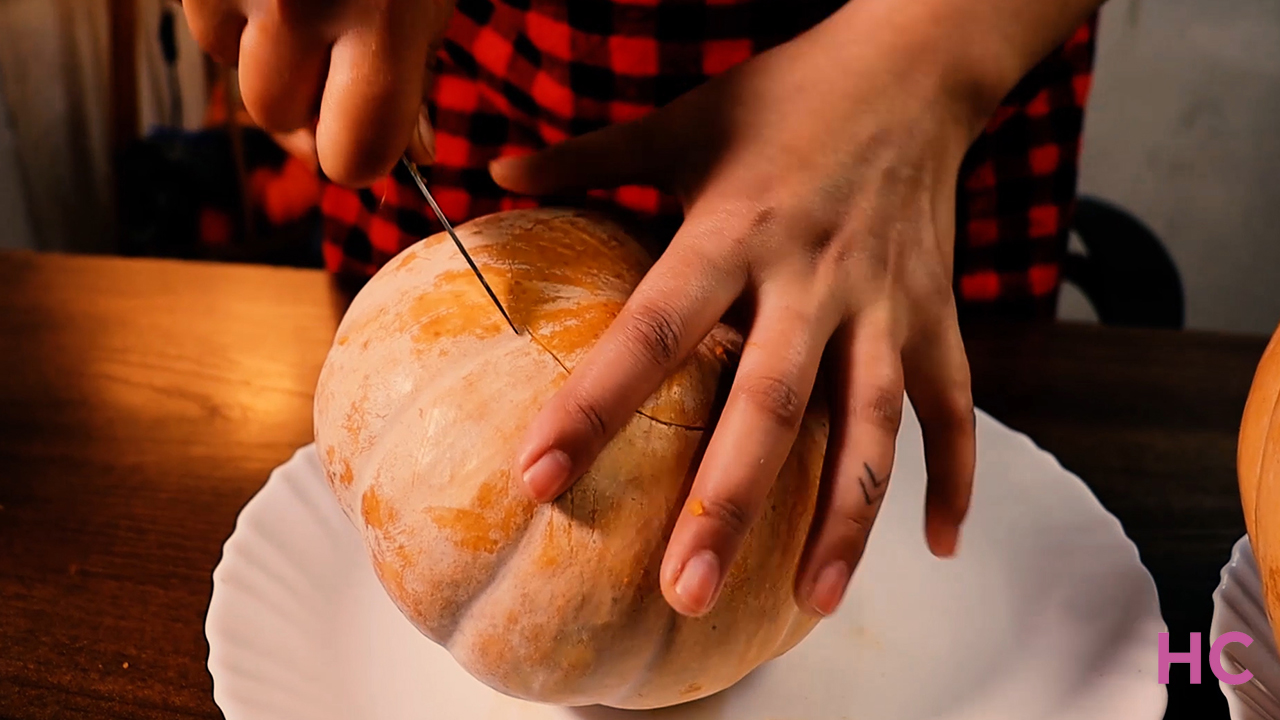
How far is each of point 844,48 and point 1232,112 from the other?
191cm

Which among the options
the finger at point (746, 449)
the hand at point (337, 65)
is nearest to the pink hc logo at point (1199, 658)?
the finger at point (746, 449)

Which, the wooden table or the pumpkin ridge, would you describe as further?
the wooden table

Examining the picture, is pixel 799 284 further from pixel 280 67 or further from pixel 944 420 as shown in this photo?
pixel 280 67

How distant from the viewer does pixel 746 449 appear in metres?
0.47

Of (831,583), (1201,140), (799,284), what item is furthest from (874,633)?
(1201,140)

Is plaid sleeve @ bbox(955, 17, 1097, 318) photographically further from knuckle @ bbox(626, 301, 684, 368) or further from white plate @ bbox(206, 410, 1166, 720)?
knuckle @ bbox(626, 301, 684, 368)

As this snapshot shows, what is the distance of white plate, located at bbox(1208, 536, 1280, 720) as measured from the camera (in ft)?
1.70

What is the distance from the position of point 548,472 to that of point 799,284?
16 centimetres

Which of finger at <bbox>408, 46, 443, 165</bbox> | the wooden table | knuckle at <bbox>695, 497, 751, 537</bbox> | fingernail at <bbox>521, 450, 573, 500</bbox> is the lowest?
the wooden table

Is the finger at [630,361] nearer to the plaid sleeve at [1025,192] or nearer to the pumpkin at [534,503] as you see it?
the pumpkin at [534,503]

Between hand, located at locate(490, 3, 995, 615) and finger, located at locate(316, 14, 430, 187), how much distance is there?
137mm

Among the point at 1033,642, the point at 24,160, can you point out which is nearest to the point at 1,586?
the point at 1033,642

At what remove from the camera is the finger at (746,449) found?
0.46m

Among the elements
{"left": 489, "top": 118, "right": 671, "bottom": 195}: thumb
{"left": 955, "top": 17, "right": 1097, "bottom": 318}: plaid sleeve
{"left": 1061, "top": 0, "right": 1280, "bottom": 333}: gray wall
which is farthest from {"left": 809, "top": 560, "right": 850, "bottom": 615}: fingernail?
{"left": 1061, "top": 0, "right": 1280, "bottom": 333}: gray wall
